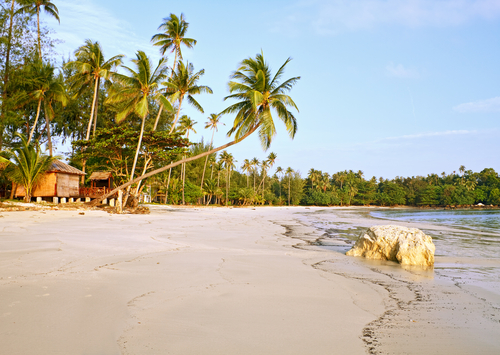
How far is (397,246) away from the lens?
6340 mm

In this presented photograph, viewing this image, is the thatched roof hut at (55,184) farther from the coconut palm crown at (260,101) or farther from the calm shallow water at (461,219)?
the calm shallow water at (461,219)

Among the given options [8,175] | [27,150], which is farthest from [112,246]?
[8,175]

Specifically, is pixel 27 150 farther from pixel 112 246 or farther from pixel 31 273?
pixel 31 273

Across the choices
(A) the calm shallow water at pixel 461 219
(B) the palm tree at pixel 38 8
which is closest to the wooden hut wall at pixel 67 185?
(B) the palm tree at pixel 38 8

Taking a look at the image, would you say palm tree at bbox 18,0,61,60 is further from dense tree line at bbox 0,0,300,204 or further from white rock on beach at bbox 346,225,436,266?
white rock on beach at bbox 346,225,436,266

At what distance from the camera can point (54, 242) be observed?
6121mm

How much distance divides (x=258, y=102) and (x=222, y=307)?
14.9 meters

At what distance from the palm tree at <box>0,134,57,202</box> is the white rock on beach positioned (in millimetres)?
21007

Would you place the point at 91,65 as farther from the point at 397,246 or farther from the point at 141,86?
the point at 397,246

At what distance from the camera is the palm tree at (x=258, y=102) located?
17.6 meters

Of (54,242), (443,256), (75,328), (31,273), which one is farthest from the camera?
(443,256)

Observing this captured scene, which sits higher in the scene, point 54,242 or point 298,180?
point 298,180

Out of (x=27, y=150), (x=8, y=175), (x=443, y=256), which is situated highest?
(x=27, y=150)

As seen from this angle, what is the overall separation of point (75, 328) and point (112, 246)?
3.93 meters
